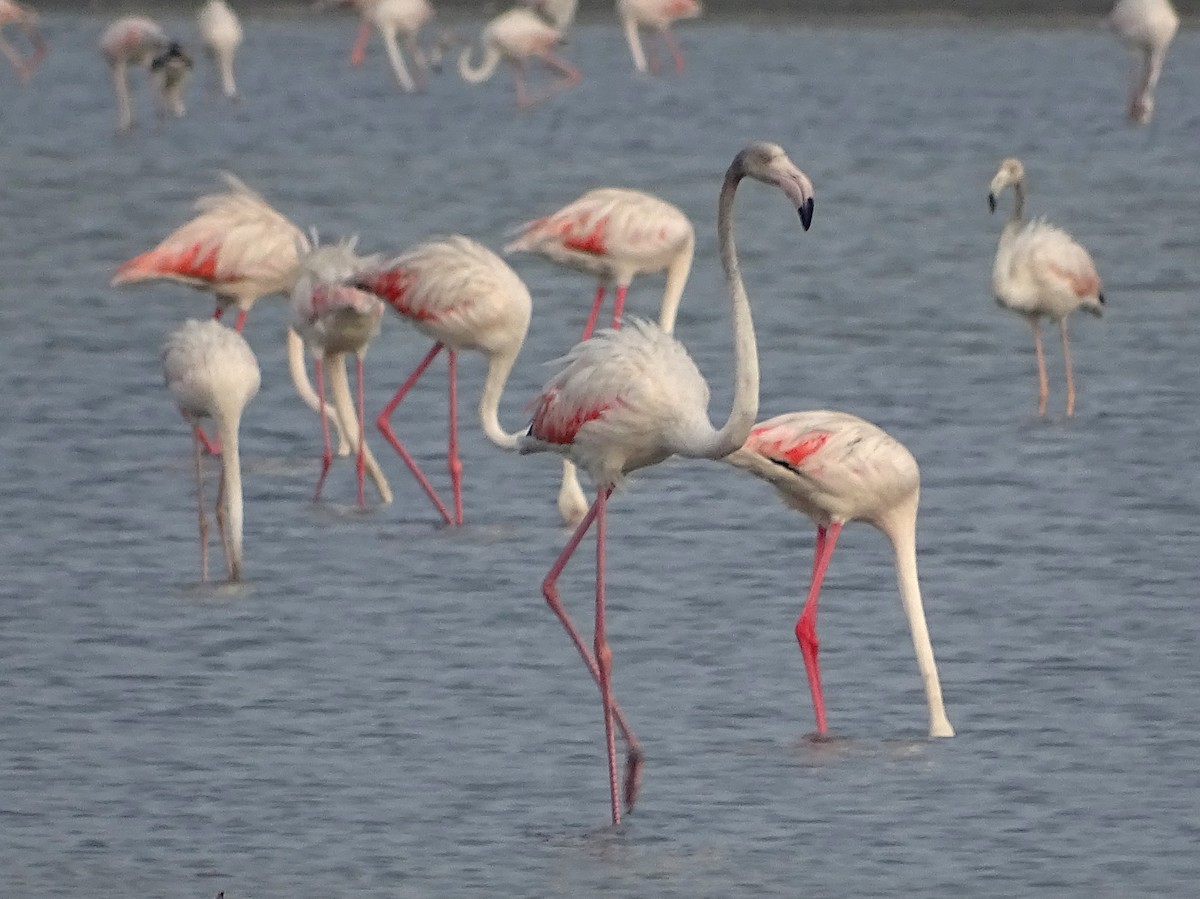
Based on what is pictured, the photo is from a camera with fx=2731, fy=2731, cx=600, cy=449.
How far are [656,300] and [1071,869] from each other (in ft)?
30.2

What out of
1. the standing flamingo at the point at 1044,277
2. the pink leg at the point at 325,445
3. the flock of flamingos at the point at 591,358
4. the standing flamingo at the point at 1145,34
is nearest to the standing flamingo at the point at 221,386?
the flock of flamingos at the point at 591,358

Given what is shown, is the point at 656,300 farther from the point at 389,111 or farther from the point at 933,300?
the point at 389,111

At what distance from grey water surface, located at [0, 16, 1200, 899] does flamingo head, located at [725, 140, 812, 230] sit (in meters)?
1.42

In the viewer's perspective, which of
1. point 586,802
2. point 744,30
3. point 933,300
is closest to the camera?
point 586,802

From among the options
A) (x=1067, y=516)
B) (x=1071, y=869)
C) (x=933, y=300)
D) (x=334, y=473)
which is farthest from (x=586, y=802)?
(x=933, y=300)

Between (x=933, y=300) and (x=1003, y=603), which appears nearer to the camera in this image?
(x=1003, y=603)

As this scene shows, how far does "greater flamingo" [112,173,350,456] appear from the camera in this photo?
9922 millimetres

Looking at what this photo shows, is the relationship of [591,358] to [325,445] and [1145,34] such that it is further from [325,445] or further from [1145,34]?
[1145,34]

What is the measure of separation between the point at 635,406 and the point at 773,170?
0.76 m

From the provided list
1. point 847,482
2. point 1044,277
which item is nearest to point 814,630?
point 847,482

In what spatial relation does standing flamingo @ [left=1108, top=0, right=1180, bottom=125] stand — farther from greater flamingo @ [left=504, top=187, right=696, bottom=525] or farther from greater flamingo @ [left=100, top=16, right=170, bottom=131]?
greater flamingo @ [left=504, top=187, right=696, bottom=525]

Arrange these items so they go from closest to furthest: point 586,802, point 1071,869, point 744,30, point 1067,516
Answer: point 1071,869 → point 586,802 → point 1067,516 → point 744,30

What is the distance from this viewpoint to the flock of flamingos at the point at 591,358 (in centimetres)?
637

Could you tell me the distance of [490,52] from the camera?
1009 inches
